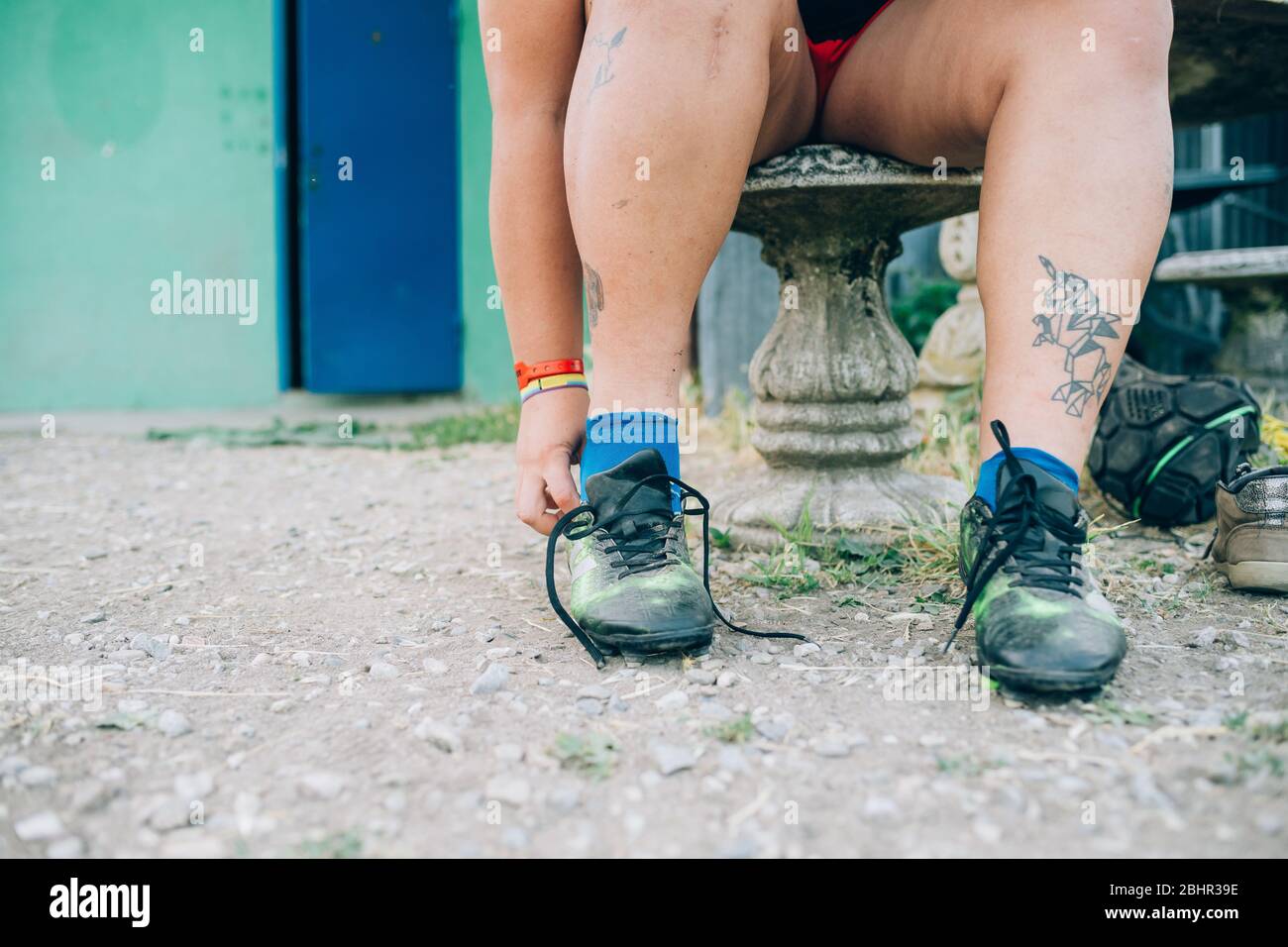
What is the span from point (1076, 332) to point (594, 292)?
0.59 m

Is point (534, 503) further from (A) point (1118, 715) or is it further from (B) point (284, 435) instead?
(B) point (284, 435)

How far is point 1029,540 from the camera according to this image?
3.56ft

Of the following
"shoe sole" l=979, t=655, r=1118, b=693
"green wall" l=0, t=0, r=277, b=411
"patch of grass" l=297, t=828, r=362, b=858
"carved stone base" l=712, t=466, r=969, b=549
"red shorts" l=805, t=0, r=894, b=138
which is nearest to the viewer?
"patch of grass" l=297, t=828, r=362, b=858

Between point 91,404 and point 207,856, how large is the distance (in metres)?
4.06

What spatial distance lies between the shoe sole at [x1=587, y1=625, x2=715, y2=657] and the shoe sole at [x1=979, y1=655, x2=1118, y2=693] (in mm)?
346

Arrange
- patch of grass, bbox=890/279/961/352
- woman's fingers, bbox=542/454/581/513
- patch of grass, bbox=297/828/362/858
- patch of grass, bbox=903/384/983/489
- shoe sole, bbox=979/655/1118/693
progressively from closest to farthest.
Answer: patch of grass, bbox=297/828/362/858
shoe sole, bbox=979/655/1118/693
woman's fingers, bbox=542/454/581/513
patch of grass, bbox=903/384/983/489
patch of grass, bbox=890/279/961/352

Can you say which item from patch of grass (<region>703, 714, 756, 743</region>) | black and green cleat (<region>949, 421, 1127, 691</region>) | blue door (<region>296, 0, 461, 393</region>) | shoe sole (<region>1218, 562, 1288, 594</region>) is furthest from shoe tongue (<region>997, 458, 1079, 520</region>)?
blue door (<region>296, 0, 461, 393</region>)

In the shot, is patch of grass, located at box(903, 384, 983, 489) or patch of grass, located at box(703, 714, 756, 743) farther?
patch of grass, located at box(903, 384, 983, 489)

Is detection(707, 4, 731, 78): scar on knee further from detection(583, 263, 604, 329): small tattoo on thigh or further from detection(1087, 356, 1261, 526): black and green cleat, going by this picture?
detection(1087, 356, 1261, 526): black and green cleat

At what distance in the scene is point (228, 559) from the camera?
75.1 inches

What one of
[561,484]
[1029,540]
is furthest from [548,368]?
[1029,540]

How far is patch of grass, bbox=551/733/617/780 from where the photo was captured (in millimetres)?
912

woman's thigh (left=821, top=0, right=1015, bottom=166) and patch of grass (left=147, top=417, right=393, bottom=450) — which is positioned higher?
woman's thigh (left=821, top=0, right=1015, bottom=166)

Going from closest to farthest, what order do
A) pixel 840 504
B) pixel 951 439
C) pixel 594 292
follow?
pixel 594 292 → pixel 840 504 → pixel 951 439
